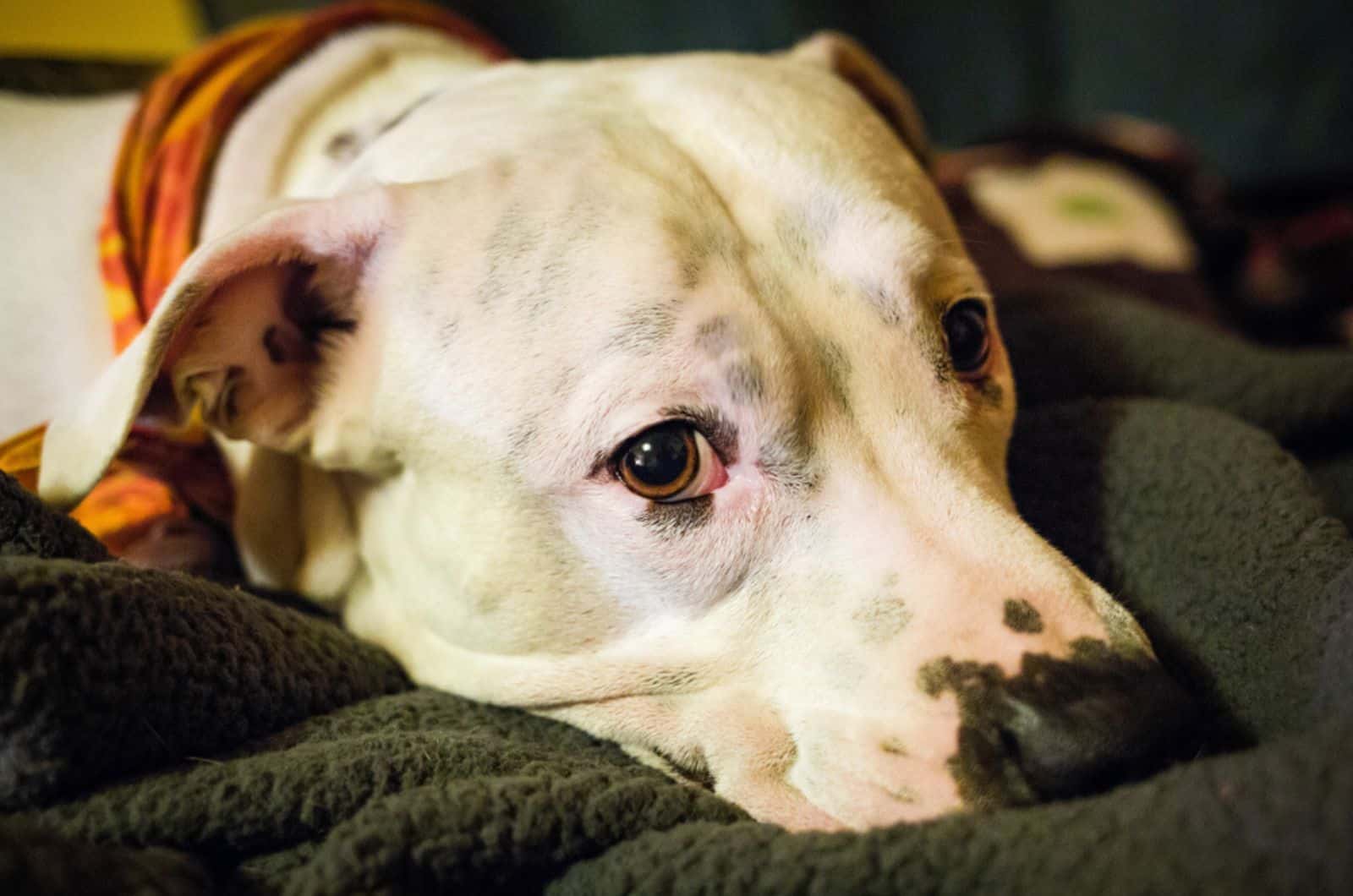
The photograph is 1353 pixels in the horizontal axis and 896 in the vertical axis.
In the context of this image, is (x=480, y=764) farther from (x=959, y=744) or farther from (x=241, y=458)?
(x=241, y=458)

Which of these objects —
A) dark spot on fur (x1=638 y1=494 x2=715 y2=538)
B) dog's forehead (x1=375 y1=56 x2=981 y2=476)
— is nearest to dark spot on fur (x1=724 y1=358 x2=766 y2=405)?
dog's forehead (x1=375 y1=56 x2=981 y2=476)

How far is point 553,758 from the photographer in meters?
1.05

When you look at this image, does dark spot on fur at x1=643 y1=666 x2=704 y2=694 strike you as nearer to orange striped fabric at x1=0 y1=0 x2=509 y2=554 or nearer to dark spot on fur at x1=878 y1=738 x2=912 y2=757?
dark spot on fur at x1=878 y1=738 x2=912 y2=757

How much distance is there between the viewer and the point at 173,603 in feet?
3.23

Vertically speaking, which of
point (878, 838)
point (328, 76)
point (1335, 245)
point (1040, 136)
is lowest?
point (1335, 245)

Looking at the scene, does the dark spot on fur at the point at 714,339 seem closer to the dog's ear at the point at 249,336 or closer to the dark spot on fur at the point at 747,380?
the dark spot on fur at the point at 747,380

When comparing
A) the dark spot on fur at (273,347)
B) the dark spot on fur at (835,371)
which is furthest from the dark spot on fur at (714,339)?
the dark spot on fur at (273,347)

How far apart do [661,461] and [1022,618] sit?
1.29 ft

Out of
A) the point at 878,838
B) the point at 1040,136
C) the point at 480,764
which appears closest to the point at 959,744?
the point at 878,838

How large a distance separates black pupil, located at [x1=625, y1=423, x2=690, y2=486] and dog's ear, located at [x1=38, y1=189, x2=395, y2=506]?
407 millimetres

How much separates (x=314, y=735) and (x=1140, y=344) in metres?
1.34

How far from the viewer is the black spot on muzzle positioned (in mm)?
885

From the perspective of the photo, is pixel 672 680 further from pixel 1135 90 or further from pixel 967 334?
pixel 1135 90

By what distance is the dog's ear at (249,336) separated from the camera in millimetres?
1138
